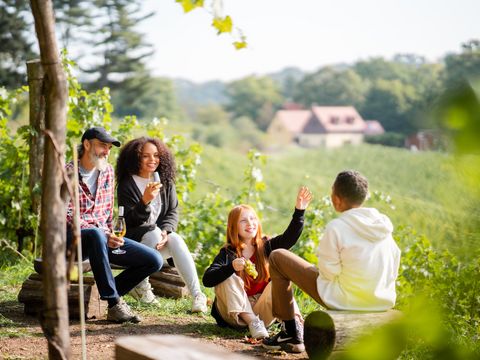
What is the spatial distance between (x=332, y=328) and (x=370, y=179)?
3165 centimetres

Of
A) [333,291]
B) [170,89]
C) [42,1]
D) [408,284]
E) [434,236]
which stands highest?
[170,89]

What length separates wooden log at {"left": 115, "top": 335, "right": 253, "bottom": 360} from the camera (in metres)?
1.99

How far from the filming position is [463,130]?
1.41ft

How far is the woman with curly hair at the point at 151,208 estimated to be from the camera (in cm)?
462

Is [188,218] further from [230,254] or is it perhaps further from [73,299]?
[230,254]

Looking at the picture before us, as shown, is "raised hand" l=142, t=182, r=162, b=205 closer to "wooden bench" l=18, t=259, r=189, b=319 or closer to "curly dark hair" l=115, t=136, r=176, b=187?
"curly dark hair" l=115, t=136, r=176, b=187

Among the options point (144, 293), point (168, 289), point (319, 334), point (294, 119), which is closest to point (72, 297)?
point (144, 293)

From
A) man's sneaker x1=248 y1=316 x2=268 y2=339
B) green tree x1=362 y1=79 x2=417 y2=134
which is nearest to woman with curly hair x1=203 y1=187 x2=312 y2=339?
man's sneaker x1=248 y1=316 x2=268 y2=339

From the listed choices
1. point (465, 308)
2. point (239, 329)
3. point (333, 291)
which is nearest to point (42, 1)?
point (333, 291)

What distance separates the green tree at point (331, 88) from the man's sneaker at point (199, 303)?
208ft

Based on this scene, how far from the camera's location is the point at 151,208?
4715mm

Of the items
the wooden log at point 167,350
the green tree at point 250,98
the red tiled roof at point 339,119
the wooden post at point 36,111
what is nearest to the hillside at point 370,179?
the wooden log at point 167,350

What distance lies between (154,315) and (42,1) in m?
2.59

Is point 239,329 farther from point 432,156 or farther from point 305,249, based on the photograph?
point 432,156
